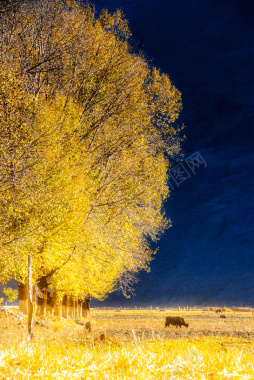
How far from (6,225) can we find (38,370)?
27.9 feet

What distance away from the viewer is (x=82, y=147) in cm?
1642

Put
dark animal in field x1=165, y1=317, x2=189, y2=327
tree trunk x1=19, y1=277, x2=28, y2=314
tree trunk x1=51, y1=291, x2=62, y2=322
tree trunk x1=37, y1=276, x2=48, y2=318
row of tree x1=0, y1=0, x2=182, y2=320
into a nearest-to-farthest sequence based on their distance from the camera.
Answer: row of tree x1=0, y1=0, x2=182, y2=320 → tree trunk x1=37, y1=276, x2=48, y2=318 → tree trunk x1=19, y1=277, x2=28, y2=314 → tree trunk x1=51, y1=291, x2=62, y2=322 → dark animal in field x1=165, y1=317, x2=189, y2=327

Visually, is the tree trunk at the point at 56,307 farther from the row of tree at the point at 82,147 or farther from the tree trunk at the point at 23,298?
the row of tree at the point at 82,147

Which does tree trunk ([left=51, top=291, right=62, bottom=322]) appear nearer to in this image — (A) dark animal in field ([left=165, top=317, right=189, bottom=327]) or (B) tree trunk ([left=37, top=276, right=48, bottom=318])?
(B) tree trunk ([left=37, top=276, right=48, bottom=318])

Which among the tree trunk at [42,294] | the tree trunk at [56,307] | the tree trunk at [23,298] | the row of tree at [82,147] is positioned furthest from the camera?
the tree trunk at [56,307]

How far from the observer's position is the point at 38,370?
515 centimetres

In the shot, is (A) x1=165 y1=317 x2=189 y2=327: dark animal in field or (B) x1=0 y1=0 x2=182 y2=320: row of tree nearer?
(B) x1=0 y1=0 x2=182 y2=320: row of tree

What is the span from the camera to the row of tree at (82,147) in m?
13.4

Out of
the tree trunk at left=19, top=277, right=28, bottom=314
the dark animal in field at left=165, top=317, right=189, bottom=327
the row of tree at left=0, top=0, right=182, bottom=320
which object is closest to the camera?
the row of tree at left=0, top=0, right=182, bottom=320

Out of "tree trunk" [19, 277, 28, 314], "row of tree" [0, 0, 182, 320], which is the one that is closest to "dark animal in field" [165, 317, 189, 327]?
"row of tree" [0, 0, 182, 320]

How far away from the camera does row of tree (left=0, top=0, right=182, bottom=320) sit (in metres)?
13.4

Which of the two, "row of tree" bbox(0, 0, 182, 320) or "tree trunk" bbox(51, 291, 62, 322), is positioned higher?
"row of tree" bbox(0, 0, 182, 320)

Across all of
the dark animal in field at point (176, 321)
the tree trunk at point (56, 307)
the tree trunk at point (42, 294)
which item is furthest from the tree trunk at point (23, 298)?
the dark animal in field at point (176, 321)

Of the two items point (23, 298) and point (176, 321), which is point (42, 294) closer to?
point (23, 298)
